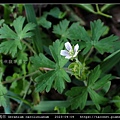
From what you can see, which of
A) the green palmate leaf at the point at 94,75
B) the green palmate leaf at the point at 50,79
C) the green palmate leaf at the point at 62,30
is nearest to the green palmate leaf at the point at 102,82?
the green palmate leaf at the point at 94,75

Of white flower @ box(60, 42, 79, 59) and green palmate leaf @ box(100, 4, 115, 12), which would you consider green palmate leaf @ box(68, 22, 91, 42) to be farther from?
green palmate leaf @ box(100, 4, 115, 12)

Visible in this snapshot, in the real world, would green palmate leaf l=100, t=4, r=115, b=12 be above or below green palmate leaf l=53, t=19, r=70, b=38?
above

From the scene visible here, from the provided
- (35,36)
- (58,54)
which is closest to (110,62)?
(58,54)

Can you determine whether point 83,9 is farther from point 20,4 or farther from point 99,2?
point 20,4

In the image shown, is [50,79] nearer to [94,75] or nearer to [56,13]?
[94,75]

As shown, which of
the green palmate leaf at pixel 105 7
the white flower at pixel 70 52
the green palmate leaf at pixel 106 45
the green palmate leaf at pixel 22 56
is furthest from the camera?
the green palmate leaf at pixel 105 7

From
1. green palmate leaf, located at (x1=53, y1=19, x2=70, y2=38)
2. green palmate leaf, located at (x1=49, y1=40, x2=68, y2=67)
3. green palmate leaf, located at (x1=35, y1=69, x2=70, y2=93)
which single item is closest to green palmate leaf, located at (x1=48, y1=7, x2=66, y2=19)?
green palmate leaf, located at (x1=53, y1=19, x2=70, y2=38)

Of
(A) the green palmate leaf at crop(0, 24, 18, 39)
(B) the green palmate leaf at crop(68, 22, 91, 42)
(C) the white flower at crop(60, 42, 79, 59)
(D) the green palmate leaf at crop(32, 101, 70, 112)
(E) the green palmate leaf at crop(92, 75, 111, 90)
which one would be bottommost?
(D) the green palmate leaf at crop(32, 101, 70, 112)

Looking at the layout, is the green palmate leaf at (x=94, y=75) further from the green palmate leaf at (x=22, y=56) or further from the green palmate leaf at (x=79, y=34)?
the green palmate leaf at (x=22, y=56)
